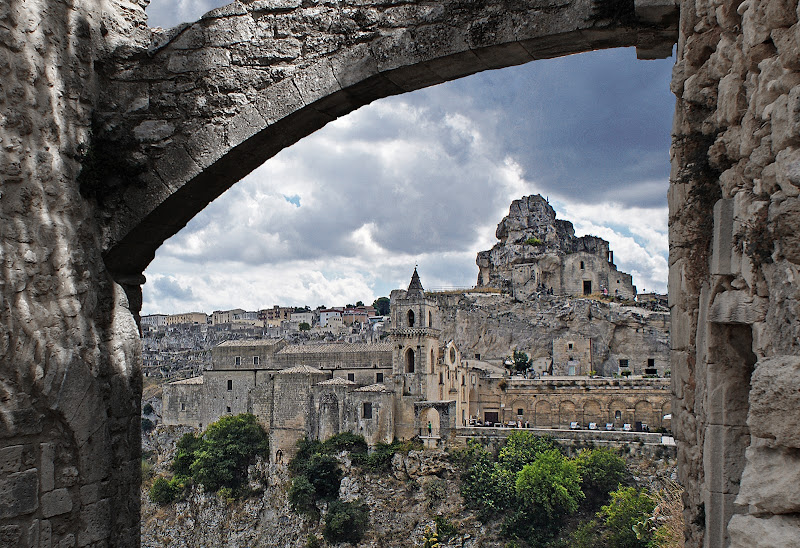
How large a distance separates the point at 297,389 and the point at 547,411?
40.7 ft

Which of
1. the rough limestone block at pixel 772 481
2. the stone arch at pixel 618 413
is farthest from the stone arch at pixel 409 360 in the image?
the rough limestone block at pixel 772 481

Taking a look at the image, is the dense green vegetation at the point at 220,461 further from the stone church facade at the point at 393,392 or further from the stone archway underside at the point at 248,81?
the stone archway underside at the point at 248,81

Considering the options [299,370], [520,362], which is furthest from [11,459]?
[520,362]

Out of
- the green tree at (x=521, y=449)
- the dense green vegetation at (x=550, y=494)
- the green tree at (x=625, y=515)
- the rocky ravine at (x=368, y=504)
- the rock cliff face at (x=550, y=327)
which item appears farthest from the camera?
the rock cliff face at (x=550, y=327)

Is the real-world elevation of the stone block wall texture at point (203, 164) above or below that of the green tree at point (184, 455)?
above

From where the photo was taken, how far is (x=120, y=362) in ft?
9.87

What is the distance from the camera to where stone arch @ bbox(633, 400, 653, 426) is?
1249 inches

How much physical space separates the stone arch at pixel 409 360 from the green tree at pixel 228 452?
7.59 m

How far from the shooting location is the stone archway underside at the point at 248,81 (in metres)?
2.83

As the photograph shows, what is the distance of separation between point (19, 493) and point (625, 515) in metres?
22.9

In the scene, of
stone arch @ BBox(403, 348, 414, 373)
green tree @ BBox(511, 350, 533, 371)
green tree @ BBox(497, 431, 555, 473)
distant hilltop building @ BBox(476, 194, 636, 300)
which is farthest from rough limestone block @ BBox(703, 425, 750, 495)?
distant hilltop building @ BBox(476, 194, 636, 300)

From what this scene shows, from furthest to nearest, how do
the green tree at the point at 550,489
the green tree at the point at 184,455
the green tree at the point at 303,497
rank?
the green tree at the point at 184,455 → the green tree at the point at 303,497 → the green tree at the point at 550,489

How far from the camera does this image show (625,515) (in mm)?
22375

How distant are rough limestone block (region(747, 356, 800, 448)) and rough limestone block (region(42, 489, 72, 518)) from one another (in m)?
2.49
